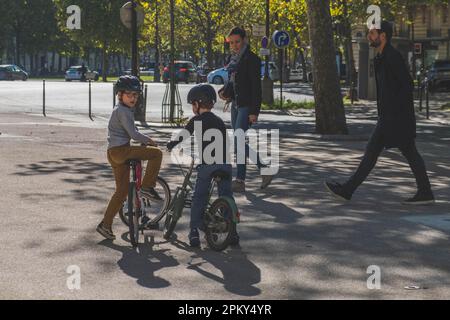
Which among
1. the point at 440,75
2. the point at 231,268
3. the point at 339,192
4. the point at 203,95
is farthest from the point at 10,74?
A: the point at 231,268

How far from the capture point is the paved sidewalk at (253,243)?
6703 mm

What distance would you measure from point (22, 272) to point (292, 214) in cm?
372

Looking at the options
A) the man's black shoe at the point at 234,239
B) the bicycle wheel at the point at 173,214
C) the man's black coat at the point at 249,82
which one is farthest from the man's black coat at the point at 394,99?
the man's black shoe at the point at 234,239

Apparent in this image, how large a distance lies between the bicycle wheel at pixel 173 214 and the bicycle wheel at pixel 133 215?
12.8 inches

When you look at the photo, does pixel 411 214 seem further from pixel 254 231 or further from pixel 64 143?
pixel 64 143

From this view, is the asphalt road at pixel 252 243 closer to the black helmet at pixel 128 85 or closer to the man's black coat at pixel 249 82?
the man's black coat at pixel 249 82

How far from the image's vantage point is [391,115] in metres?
10.8

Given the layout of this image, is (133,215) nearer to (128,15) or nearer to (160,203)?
(160,203)

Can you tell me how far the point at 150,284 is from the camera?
6812 mm

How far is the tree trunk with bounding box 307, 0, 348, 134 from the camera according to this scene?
71.6ft

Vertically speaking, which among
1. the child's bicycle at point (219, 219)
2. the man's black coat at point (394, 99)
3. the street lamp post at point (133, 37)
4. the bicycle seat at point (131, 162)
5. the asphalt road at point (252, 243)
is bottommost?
the asphalt road at point (252, 243)

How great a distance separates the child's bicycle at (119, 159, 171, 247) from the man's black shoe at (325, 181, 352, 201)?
6.68 ft

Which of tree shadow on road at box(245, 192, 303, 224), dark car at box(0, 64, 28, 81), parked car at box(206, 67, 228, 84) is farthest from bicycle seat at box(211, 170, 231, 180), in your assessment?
dark car at box(0, 64, 28, 81)
